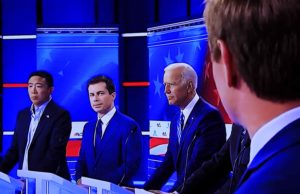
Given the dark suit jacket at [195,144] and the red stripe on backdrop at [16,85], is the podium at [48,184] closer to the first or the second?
the dark suit jacket at [195,144]

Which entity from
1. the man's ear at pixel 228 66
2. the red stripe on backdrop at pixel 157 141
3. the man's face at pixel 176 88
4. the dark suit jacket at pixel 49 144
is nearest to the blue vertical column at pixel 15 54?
the red stripe on backdrop at pixel 157 141

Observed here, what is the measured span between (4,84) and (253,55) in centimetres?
614

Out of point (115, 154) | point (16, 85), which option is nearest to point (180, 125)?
point (115, 154)

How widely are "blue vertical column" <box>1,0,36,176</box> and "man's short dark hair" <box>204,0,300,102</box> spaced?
19.7 ft

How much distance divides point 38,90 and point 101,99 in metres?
0.56

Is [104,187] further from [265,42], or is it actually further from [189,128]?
[189,128]

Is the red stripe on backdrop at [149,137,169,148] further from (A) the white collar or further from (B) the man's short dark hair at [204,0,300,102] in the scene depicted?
(B) the man's short dark hair at [204,0,300,102]

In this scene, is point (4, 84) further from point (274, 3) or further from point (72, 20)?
point (274, 3)

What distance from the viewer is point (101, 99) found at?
4.11 metres

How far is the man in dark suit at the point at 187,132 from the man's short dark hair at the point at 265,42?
2388 mm

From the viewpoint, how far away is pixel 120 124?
13.1 ft

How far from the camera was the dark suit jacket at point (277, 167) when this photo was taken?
0.61 metres

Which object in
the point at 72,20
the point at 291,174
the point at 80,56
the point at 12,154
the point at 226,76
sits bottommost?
the point at 12,154

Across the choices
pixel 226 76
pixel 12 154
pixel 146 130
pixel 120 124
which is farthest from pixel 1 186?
A: pixel 146 130
